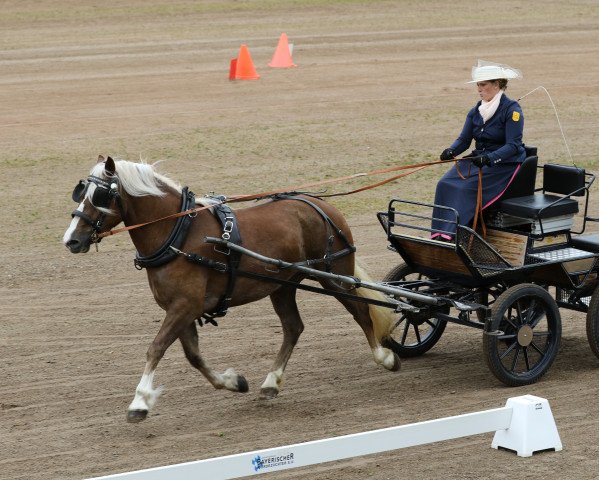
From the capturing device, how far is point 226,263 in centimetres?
767

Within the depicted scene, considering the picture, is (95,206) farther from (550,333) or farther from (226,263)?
(550,333)

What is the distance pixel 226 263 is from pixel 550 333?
2.42 m

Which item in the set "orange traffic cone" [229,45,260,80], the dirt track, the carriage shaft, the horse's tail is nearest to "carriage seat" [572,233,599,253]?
the dirt track

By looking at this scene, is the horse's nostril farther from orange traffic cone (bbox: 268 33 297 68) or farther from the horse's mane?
orange traffic cone (bbox: 268 33 297 68)

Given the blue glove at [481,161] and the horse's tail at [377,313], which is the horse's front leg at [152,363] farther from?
the blue glove at [481,161]

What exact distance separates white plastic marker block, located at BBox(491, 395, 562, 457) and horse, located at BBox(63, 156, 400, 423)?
1.64 metres

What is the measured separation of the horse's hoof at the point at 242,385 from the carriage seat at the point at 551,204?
7.31 ft

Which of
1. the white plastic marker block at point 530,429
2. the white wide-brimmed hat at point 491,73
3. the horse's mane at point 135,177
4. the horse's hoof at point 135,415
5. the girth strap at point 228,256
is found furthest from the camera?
the white wide-brimmed hat at point 491,73

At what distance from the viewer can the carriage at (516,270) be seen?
8219 millimetres

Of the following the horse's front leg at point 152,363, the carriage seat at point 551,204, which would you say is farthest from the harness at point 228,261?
the carriage seat at point 551,204

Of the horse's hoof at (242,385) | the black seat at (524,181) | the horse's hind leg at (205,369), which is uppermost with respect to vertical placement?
the black seat at (524,181)

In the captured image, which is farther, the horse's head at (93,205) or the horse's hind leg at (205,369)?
the horse's hind leg at (205,369)

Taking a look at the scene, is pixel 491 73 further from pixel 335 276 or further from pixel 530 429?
pixel 530 429

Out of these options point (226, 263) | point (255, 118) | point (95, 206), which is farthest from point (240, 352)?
point (255, 118)
